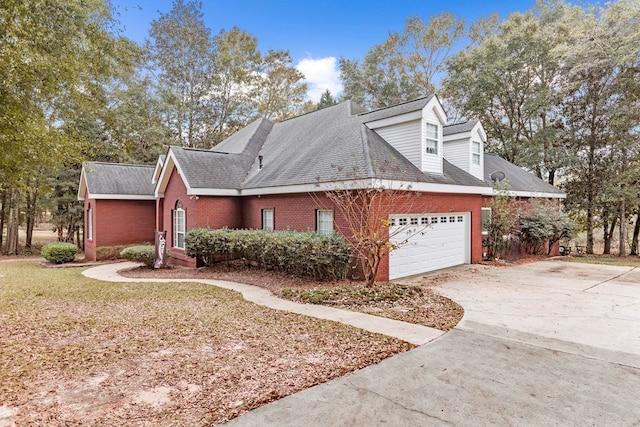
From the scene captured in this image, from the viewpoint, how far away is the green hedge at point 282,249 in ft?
33.8

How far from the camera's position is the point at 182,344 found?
5.62m

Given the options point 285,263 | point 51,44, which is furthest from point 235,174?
point 51,44

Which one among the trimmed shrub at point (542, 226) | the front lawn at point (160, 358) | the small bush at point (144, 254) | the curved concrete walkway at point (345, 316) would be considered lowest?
the curved concrete walkway at point (345, 316)

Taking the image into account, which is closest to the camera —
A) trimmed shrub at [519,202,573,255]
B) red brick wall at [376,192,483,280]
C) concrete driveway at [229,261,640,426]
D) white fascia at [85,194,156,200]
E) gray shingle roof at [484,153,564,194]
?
concrete driveway at [229,261,640,426]

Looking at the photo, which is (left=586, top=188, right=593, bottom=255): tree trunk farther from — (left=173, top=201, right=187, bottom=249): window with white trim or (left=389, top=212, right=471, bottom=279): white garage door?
(left=173, top=201, right=187, bottom=249): window with white trim

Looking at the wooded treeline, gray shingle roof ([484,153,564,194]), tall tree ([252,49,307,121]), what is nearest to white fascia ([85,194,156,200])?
the wooded treeline

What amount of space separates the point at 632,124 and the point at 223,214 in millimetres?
21815

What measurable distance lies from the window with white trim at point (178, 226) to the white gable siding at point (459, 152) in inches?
478

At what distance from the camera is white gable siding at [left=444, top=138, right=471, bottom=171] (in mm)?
15447

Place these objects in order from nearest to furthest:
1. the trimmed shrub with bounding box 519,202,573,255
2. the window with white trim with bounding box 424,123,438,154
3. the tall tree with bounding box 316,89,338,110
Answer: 1. the window with white trim with bounding box 424,123,438,154
2. the trimmed shrub with bounding box 519,202,573,255
3. the tall tree with bounding box 316,89,338,110

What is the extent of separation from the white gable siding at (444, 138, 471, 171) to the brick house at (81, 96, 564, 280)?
0.04 metres

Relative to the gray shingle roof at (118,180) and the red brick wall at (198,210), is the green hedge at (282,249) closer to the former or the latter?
the red brick wall at (198,210)

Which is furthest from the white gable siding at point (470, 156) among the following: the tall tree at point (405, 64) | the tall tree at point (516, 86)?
the tall tree at point (405, 64)

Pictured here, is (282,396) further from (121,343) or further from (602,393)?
(602,393)
